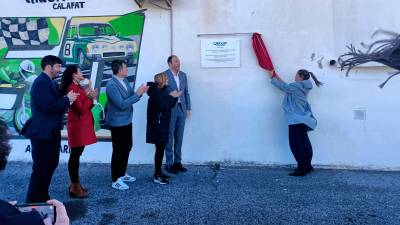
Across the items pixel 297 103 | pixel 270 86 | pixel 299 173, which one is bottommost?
pixel 299 173

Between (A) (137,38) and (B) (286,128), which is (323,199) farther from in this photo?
(A) (137,38)

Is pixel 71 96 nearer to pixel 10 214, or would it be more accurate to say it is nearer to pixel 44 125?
pixel 44 125

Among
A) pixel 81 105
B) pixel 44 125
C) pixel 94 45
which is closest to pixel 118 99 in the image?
pixel 81 105

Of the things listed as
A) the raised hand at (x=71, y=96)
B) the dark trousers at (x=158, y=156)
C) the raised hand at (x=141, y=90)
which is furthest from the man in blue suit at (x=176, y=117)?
the raised hand at (x=71, y=96)

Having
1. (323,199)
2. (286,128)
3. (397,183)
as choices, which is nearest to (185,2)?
(286,128)

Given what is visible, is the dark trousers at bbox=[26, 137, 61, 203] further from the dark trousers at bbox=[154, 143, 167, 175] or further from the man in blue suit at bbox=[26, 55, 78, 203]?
the dark trousers at bbox=[154, 143, 167, 175]

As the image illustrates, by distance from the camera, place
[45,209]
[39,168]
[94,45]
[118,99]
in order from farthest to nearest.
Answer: [94,45]
[118,99]
[39,168]
[45,209]

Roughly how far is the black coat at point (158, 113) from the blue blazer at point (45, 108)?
1375 mm

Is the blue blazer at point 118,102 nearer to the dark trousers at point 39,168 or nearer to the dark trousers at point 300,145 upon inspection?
the dark trousers at point 39,168

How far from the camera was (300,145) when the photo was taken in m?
6.51

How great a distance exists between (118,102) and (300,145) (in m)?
2.66

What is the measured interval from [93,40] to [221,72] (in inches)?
82.4

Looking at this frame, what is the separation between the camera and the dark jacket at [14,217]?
185cm

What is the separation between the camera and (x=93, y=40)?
7.20 meters
